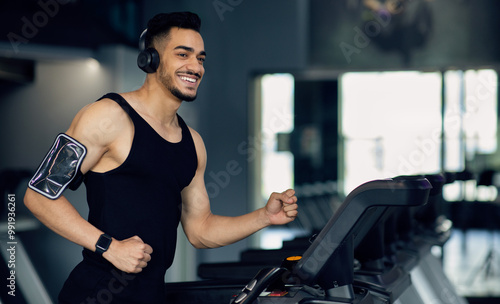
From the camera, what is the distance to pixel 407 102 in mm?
7148

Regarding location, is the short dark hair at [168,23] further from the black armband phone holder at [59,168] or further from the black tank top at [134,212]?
the black armband phone holder at [59,168]

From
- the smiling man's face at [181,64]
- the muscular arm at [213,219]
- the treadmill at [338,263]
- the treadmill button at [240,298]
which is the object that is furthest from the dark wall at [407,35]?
the treadmill button at [240,298]

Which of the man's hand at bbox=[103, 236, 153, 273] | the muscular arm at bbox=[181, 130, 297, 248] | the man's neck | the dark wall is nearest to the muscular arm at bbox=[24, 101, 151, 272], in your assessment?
the man's hand at bbox=[103, 236, 153, 273]

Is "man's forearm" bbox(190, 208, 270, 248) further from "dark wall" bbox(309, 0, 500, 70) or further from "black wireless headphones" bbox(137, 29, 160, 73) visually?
"dark wall" bbox(309, 0, 500, 70)

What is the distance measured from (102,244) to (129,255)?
3.3 inches

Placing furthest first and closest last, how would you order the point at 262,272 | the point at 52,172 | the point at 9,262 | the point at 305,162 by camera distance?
1. the point at 305,162
2. the point at 9,262
3. the point at 52,172
4. the point at 262,272

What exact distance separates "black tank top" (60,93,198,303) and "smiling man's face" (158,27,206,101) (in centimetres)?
15

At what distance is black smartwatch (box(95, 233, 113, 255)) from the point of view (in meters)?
1.52

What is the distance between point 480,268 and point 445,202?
0.94 meters

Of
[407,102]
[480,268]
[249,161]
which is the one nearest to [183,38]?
[249,161]

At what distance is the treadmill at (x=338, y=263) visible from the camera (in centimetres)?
123

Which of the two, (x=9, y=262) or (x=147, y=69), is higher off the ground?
(x=147, y=69)

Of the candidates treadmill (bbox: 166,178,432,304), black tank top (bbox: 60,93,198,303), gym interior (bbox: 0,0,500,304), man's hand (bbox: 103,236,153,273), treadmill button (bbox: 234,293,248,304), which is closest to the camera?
treadmill (bbox: 166,178,432,304)

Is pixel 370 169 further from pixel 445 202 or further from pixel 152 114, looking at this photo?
pixel 152 114
